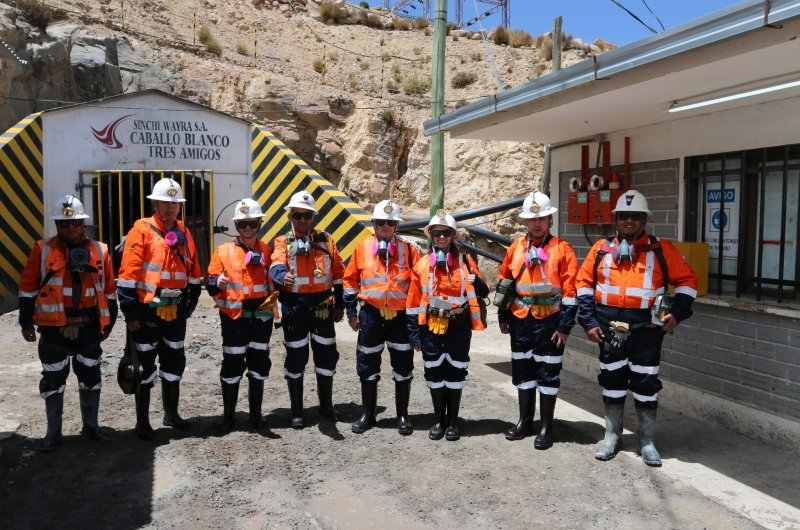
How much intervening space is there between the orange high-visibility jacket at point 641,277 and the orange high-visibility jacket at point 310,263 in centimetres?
221

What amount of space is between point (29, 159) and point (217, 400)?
19.1 feet

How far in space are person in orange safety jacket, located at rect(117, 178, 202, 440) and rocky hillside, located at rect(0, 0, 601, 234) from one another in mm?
8015

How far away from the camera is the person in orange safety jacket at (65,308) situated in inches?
183

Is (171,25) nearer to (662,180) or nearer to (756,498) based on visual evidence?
(662,180)

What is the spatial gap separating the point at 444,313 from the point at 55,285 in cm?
295

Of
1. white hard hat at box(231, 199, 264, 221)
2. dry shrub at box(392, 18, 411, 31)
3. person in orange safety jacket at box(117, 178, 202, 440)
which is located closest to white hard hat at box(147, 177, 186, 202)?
person in orange safety jacket at box(117, 178, 202, 440)

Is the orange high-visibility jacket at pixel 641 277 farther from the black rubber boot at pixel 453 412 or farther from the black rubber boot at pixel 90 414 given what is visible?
the black rubber boot at pixel 90 414

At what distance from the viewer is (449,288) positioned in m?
4.95

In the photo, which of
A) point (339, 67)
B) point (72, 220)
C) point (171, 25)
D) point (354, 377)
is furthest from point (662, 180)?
point (171, 25)

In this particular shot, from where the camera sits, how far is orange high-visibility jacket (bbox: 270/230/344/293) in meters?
5.11

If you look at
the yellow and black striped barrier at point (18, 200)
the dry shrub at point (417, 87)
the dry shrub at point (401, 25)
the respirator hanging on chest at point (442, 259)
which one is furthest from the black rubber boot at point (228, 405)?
the dry shrub at point (401, 25)

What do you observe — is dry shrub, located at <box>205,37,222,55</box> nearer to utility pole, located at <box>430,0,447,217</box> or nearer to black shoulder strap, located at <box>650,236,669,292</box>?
utility pole, located at <box>430,0,447,217</box>

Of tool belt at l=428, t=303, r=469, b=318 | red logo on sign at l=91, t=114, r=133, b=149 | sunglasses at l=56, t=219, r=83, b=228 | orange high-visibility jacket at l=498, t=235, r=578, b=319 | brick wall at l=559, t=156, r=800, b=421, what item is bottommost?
brick wall at l=559, t=156, r=800, b=421

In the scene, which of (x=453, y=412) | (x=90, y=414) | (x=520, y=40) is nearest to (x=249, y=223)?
(x=90, y=414)
